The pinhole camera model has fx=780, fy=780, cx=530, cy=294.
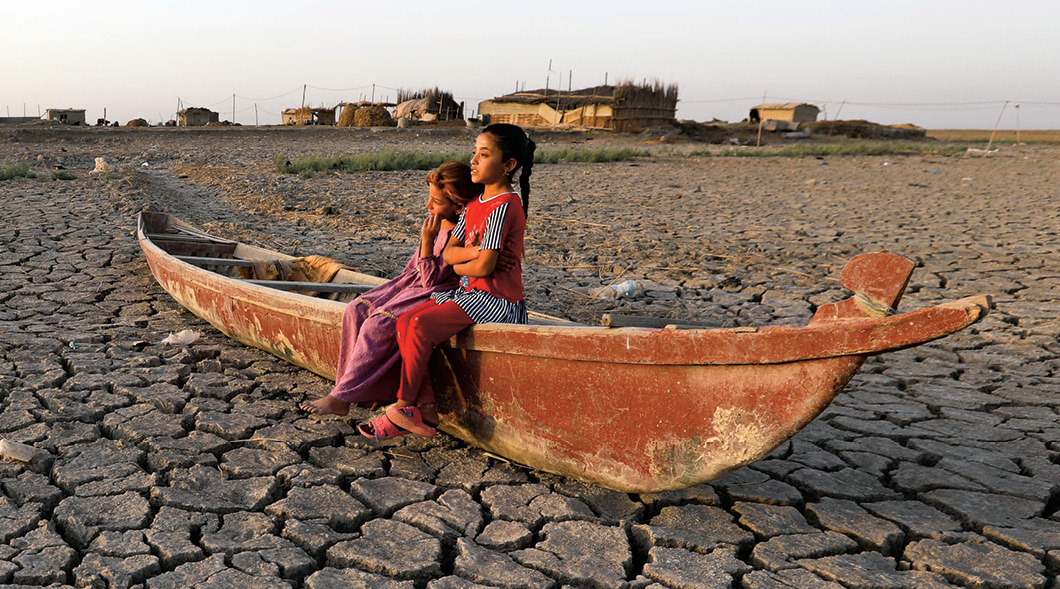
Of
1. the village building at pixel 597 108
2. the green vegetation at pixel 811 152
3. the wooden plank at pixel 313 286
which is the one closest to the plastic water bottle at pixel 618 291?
the wooden plank at pixel 313 286

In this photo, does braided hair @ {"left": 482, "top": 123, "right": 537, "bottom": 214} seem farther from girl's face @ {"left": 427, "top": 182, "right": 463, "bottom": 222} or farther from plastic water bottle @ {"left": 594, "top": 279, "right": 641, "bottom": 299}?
plastic water bottle @ {"left": 594, "top": 279, "right": 641, "bottom": 299}

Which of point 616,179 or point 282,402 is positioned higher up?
point 616,179

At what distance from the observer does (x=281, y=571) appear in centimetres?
227

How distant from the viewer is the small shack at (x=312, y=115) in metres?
33.2

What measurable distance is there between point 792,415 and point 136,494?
2150 mm

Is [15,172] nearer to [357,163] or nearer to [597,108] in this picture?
[357,163]

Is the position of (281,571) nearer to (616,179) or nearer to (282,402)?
(282,402)

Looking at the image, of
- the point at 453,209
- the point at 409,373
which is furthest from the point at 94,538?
the point at 453,209

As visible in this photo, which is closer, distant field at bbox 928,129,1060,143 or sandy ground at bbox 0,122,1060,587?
sandy ground at bbox 0,122,1060,587

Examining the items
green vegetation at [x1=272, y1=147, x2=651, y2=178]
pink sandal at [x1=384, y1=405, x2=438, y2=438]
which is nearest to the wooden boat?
pink sandal at [x1=384, y1=405, x2=438, y2=438]

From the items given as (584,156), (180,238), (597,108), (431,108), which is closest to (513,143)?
(180,238)

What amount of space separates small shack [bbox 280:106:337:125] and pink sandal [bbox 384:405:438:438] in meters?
32.4

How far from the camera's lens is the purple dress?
2910 millimetres

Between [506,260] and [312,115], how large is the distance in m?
33.1
